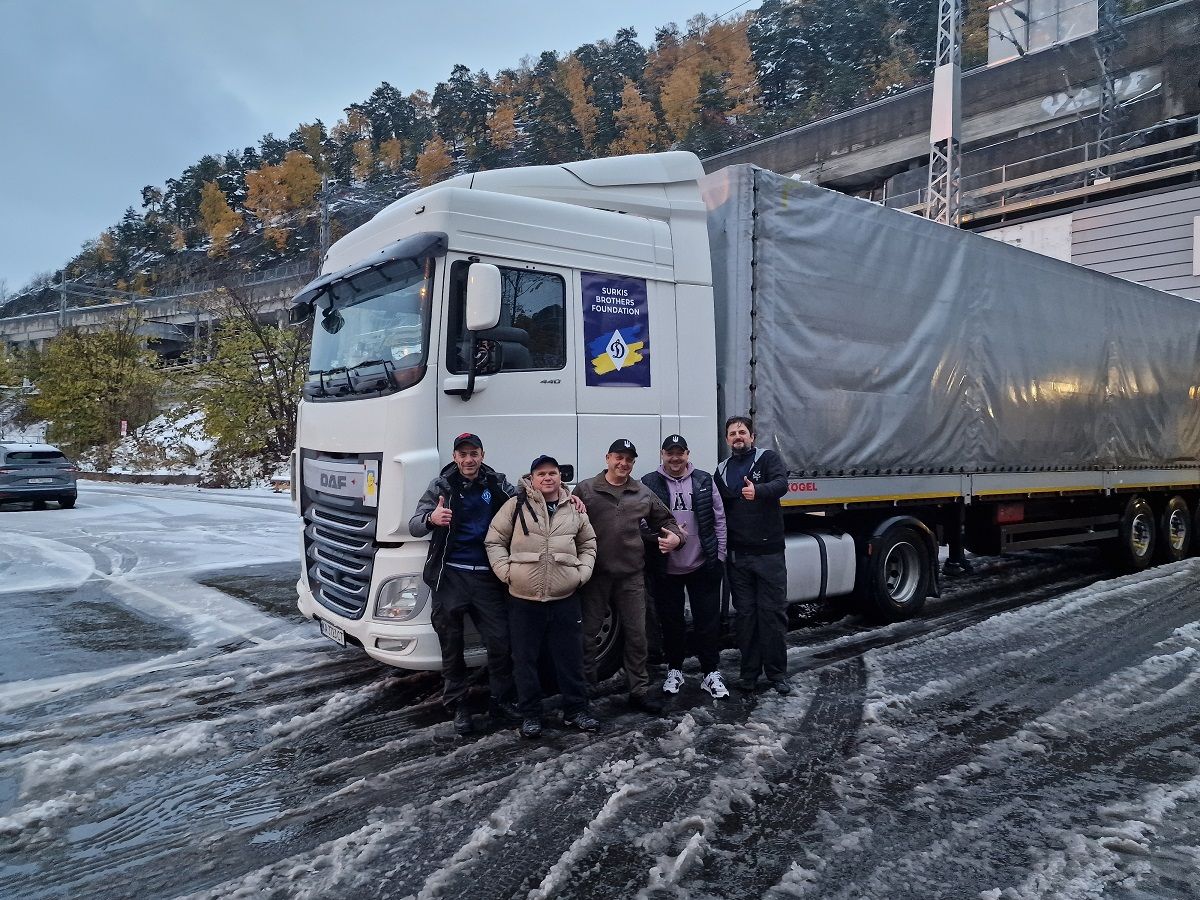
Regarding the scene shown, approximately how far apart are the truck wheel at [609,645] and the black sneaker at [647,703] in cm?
32

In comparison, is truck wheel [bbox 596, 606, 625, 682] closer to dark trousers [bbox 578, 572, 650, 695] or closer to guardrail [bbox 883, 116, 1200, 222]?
dark trousers [bbox 578, 572, 650, 695]

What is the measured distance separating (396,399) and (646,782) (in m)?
2.37

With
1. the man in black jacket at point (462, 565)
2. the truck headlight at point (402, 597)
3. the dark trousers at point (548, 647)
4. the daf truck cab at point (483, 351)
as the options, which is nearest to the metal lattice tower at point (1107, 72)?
the daf truck cab at point (483, 351)

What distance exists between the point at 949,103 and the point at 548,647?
14.6m

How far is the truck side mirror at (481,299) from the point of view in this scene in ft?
13.5

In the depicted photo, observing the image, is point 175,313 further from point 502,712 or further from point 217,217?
point 502,712

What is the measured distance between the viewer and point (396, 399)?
4215 mm

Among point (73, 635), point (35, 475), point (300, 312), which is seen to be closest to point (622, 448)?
point (300, 312)

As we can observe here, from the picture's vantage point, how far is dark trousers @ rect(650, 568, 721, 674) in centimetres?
482

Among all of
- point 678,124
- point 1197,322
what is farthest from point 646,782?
point 678,124

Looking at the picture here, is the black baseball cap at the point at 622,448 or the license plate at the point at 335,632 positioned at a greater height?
the black baseball cap at the point at 622,448

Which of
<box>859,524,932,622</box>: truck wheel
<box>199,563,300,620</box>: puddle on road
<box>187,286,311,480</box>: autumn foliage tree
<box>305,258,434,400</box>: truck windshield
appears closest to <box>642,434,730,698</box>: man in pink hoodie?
<box>305,258,434,400</box>: truck windshield

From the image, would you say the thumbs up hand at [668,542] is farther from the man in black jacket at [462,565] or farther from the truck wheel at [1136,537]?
the truck wheel at [1136,537]

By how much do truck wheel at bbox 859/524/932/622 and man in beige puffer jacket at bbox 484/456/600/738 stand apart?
10.5 ft
